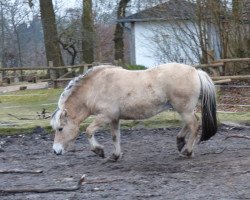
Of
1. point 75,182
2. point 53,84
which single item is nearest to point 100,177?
point 75,182

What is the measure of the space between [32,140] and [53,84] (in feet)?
43.9

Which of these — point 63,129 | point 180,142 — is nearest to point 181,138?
point 180,142

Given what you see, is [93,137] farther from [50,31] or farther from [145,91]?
[50,31]

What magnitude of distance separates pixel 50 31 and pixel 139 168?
20.2m

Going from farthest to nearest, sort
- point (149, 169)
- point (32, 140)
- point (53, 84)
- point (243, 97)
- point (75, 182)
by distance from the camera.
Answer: point (53, 84) → point (243, 97) → point (32, 140) → point (149, 169) → point (75, 182)

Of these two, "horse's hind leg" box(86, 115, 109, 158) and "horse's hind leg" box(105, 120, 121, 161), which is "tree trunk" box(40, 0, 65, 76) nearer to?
"horse's hind leg" box(105, 120, 121, 161)

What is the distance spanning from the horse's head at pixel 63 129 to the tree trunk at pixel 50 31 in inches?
751

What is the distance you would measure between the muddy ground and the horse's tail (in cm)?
38

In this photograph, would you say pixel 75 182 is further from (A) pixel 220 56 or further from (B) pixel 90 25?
(B) pixel 90 25

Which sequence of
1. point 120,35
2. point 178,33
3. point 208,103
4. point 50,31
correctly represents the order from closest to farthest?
point 208,103 → point 178,33 → point 50,31 → point 120,35

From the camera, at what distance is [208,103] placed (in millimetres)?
7211

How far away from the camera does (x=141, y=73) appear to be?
7383 mm

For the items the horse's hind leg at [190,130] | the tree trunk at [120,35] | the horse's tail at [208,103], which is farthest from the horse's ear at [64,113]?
the tree trunk at [120,35]

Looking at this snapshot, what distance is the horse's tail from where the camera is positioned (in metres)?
7.21
